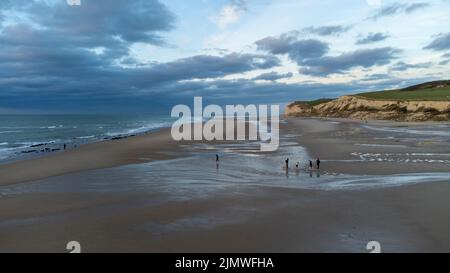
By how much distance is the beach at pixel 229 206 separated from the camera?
1126cm

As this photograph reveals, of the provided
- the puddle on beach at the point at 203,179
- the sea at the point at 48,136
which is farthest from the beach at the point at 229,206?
the sea at the point at 48,136

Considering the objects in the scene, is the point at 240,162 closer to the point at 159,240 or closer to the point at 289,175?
the point at 289,175

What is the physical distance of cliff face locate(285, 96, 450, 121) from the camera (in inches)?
3002

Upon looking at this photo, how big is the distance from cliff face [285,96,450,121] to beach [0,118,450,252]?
55.3 metres

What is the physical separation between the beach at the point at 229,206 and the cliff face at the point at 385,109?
55.3 m

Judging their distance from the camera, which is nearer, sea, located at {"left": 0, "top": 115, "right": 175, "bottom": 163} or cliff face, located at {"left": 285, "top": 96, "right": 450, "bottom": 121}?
sea, located at {"left": 0, "top": 115, "right": 175, "bottom": 163}

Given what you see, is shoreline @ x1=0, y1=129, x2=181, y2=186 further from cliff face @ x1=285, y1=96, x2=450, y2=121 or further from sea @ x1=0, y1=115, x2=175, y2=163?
cliff face @ x1=285, y1=96, x2=450, y2=121

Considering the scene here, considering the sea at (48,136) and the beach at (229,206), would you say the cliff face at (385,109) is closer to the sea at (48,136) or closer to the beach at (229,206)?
the sea at (48,136)

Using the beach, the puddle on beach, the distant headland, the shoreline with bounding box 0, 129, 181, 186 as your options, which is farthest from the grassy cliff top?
the shoreline with bounding box 0, 129, 181, 186

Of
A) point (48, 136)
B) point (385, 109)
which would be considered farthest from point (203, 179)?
point (385, 109)

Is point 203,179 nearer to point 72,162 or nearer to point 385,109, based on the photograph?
point 72,162
